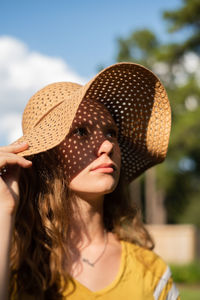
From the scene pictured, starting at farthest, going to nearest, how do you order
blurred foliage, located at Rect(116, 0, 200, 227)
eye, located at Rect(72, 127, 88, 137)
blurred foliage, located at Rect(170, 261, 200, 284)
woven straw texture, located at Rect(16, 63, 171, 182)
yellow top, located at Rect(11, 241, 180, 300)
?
blurred foliage, located at Rect(116, 0, 200, 227)
blurred foliage, located at Rect(170, 261, 200, 284)
woven straw texture, located at Rect(16, 63, 171, 182)
eye, located at Rect(72, 127, 88, 137)
yellow top, located at Rect(11, 241, 180, 300)

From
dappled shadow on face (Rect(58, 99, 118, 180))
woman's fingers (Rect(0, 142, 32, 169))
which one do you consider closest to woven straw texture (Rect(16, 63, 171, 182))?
dappled shadow on face (Rect(58, 99, 118, 180))

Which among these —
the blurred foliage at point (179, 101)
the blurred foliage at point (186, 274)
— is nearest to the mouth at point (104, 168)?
the blurred foliage at point (186, 274)

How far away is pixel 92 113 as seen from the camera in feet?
7.37

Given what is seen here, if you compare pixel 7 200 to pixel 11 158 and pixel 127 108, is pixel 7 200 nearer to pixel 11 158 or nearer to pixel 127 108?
pixel 11 158

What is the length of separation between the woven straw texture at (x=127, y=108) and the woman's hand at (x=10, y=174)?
0.84 feet

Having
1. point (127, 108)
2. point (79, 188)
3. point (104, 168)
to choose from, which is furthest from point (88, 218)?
point (127, 108)

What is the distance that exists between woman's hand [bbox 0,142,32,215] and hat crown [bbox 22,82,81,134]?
0.44m

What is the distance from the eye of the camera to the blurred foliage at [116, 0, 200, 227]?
19328mm

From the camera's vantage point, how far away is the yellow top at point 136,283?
2.07 meters

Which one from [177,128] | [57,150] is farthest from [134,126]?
[177,128]

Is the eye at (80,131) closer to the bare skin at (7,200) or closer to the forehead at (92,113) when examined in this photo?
the forehead at (92,113)

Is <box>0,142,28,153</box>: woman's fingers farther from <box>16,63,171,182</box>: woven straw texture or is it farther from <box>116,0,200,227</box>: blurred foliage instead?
<box>116,0,200,227</box>: blurred foliage

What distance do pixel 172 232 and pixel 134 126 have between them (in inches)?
705

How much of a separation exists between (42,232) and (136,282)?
1.85 ft
